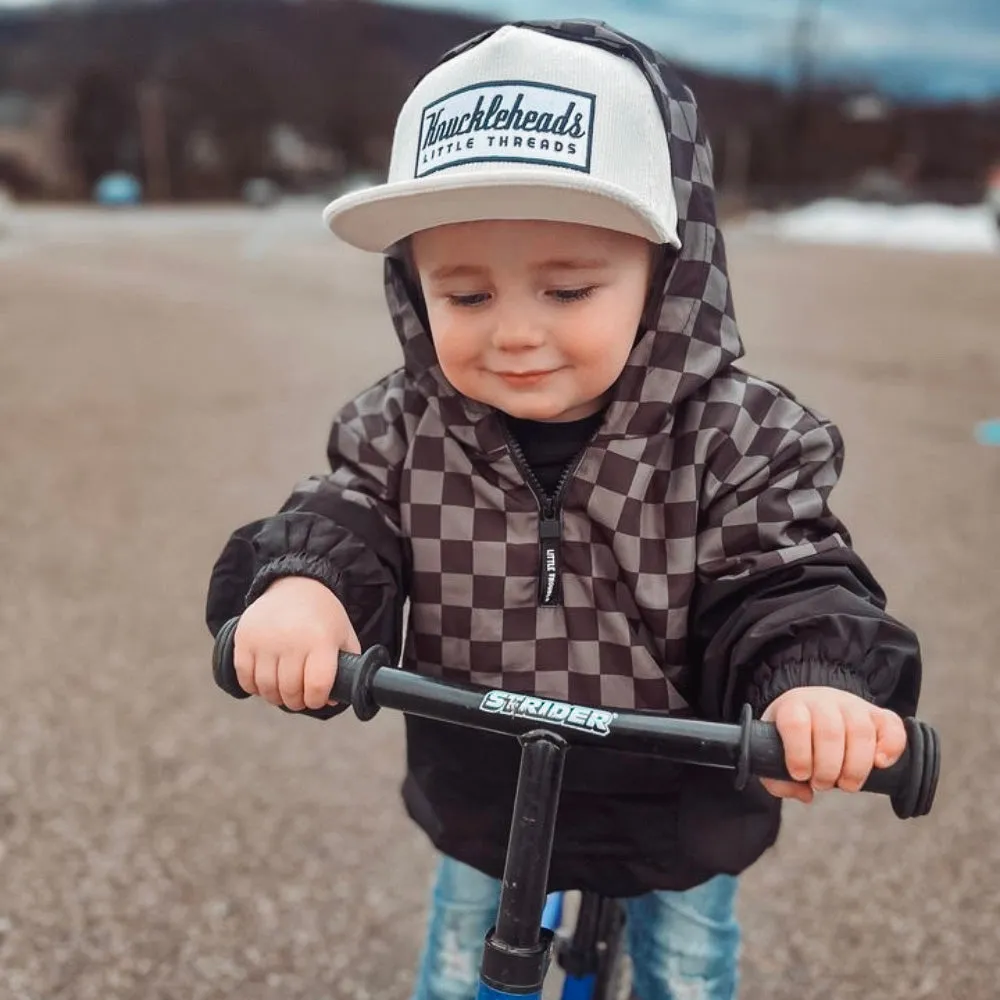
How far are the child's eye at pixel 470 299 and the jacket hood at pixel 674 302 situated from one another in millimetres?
143

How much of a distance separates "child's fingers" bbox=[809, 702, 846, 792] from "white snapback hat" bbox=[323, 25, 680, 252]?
0.51 meters

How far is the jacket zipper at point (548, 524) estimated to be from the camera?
1.30 m

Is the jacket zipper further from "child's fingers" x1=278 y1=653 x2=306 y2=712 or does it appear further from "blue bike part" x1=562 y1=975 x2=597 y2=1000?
"blue bike part" x1=562 y1=975 x2=597 y2=1000

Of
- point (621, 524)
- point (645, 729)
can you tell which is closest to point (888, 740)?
point (645, 729)

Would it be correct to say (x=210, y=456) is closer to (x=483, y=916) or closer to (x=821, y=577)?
(x=483, y=916)

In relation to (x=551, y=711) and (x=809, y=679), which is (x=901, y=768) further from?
(x=551, y=711)

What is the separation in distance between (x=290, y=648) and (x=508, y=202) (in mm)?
500

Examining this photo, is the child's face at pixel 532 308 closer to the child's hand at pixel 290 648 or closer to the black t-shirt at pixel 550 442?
the black t-shirt at pixel 550 442

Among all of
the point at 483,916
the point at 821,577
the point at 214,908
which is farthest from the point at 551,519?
the point at 214,908

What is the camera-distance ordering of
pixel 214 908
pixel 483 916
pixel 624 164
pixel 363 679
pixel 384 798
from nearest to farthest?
pixel 363 679 < pixel 624 164 < pixel 483 916 < pixel 214 908 < pixel 384 798

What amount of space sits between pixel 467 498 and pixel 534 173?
1.35 feet

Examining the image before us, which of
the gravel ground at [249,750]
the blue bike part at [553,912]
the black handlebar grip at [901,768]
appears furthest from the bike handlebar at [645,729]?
the gravel ground at [249,750]

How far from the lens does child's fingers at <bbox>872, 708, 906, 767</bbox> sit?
99 centimetres

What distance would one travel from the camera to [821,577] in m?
1.19
